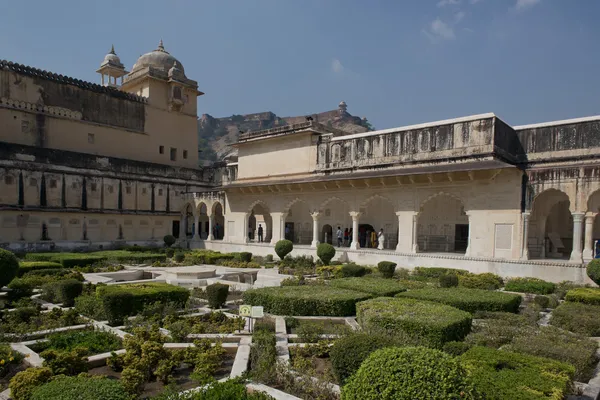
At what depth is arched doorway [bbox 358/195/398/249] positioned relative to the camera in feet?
80.8

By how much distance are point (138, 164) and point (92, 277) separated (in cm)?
1735

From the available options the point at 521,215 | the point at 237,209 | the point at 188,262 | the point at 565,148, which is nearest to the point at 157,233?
the point at 237,209

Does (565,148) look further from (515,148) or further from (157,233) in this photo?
(157,233)

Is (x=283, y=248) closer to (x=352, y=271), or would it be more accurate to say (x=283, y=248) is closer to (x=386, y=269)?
(x=352, y=271)

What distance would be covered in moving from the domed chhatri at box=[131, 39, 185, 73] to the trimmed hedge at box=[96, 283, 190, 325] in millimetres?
29525

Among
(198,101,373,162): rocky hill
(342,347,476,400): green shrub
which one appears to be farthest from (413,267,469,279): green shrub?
(198,101,373,162): rocky hill

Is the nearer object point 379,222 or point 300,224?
point 379,222

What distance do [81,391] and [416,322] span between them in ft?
16.9

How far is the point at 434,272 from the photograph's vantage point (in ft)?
54.4

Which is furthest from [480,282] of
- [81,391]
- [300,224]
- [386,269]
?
[300,224]

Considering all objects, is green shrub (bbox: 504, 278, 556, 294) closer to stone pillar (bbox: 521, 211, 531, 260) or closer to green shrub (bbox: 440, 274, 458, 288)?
green shrub (bbox: 440, 274, 458, 288)

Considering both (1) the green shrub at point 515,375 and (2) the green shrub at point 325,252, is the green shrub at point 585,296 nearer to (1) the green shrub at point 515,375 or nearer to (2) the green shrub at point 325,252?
(1) the green shrub at point 515,375

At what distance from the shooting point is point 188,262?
64.1 ft

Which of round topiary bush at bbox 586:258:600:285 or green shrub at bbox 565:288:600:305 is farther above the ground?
round topiary bush at bbox 586:258:600:285
